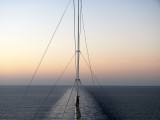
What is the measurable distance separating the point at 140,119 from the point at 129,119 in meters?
2.32

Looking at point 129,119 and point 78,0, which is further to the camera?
point 129,119

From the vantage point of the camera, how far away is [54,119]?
1519 inches

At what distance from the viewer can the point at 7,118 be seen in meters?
45.6

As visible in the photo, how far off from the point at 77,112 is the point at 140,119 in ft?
120

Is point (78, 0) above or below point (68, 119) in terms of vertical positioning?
above

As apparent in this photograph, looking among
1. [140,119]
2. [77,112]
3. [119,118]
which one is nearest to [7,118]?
[119,118]

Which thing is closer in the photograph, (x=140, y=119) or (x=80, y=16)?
(x=80, y=16)

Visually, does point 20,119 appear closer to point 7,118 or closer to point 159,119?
point 7,118

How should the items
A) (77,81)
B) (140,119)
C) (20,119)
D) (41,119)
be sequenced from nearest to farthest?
(77,81)
(41,119)
(20,119)
(140,119)

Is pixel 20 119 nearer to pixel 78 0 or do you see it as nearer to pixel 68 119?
pixel 68 119

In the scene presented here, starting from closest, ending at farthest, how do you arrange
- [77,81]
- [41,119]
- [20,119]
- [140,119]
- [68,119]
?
[77,81] → [68,119] → [41,119] → [20,119] → [140,119]

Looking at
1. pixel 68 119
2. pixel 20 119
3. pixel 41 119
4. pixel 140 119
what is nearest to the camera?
pixel 68 119

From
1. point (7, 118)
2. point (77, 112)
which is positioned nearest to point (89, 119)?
point (7, 118)

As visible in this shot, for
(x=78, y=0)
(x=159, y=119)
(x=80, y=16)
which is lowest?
(x=159, y=119)
